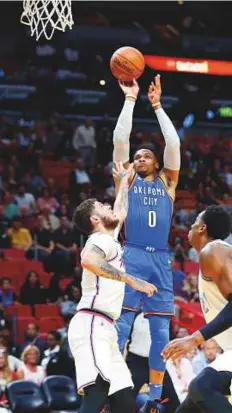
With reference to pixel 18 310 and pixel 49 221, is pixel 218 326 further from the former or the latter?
pixel 49 221

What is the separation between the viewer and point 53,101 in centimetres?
2339

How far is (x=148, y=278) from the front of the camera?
8.32 m

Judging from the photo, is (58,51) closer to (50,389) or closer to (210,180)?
(210,180)

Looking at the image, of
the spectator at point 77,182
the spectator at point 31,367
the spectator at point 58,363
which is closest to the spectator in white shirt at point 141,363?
the spectator at point 31,367

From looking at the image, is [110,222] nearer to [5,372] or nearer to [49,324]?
[5,372]

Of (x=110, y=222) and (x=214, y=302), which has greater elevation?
(x=110, y=222)

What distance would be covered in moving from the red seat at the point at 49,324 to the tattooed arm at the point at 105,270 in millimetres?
7713

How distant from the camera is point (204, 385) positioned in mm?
6605

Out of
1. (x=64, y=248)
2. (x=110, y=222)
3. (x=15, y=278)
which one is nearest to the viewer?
(x=110, y=222)

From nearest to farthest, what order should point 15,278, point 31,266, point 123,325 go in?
point 123,325 → point 15,278 → point 31,266

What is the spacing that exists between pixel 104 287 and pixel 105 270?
1.15 feet

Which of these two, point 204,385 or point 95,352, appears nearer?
point 204,385

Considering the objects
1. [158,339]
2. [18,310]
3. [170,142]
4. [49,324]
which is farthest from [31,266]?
[158,339]

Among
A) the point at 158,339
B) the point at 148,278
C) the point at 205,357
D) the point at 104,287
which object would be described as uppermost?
the point at 104,287
